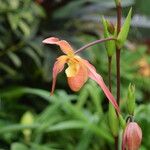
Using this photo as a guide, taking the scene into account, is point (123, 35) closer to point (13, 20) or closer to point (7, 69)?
point (13, 20)

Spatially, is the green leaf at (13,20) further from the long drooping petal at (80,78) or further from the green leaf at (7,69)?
the long drooping petal at (80,78)

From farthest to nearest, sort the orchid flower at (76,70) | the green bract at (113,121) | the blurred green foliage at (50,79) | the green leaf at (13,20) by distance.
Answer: the green leaf at (13,20)
the blurred green foliage at (50,79)
the green bract at (113,121)
the orchid flower at (76,70)

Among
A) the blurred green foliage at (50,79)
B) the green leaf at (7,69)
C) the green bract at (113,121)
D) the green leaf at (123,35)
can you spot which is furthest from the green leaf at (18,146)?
the green leaf at (123,35)

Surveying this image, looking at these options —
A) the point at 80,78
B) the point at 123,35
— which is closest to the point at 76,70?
the point at 80,78

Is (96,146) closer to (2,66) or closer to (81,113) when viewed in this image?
(81,113)

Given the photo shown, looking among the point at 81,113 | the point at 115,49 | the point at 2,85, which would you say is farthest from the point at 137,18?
the point at 115,49
